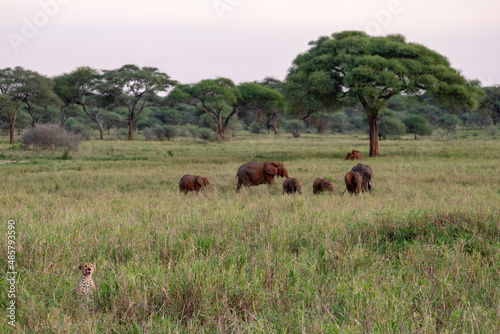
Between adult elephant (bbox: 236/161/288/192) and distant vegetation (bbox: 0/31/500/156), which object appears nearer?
adult elephant (bbox: 236/161/288/192)

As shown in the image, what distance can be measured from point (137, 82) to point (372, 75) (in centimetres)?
3306

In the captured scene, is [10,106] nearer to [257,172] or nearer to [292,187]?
[257,172]

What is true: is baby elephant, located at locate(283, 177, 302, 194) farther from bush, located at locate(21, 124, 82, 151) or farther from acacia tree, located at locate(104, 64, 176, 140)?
acacia tree, located at locate(104, 64, 176, 140)

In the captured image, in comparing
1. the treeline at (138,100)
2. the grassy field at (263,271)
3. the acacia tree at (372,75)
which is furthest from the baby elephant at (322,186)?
the treeline at (138,100)

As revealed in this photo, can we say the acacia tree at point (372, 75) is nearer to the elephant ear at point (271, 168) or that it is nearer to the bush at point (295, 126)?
the elephant ear at point (271, 168)

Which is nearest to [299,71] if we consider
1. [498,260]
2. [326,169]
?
[326,169]

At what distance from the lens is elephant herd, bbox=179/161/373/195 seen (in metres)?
9.00

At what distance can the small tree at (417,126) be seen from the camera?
165 ft

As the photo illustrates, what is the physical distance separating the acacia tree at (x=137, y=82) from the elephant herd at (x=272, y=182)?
1515 inches

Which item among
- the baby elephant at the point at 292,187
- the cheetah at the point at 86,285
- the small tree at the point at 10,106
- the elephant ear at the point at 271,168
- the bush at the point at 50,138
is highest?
the small tree at the point at 10,106

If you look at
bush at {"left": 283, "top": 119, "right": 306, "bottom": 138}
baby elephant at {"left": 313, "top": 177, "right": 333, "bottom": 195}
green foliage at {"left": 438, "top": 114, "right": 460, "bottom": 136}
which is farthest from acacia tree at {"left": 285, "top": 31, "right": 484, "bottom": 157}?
green foliage at {"left": 438, "top": 114, "right": 460, "bottom": 136}

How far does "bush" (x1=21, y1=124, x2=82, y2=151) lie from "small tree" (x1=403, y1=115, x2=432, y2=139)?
4074 cm

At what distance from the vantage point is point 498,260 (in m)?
3.58

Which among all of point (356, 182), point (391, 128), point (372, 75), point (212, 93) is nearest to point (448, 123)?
point (391, 128)
